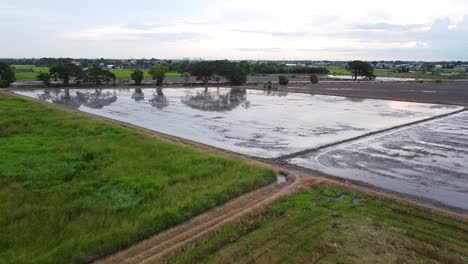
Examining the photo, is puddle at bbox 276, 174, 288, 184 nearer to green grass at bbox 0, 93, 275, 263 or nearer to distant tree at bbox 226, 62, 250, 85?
green grass at bbox 0, 93, 275, 263

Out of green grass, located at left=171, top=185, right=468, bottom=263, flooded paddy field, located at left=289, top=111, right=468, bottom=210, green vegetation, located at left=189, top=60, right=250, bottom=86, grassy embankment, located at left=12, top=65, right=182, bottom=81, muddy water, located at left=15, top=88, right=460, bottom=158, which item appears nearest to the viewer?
green grass, located at left=171, top=185, right=468, bottom=263

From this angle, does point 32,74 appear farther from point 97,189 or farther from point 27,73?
point 97,189

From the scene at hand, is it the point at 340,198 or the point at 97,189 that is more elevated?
the point at 97,189

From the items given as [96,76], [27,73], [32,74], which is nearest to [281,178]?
[96,76]

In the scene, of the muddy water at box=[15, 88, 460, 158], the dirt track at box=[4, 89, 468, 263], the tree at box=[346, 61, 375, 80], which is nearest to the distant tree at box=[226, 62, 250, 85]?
the muddy water at box=[15, 88, 460, 158]

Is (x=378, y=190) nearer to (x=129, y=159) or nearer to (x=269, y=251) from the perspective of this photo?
(x=269, y=251)

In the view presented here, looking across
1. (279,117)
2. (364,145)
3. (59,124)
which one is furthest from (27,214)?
(279,117)

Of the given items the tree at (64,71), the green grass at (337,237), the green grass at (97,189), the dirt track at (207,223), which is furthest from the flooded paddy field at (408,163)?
the tree at (64,71)
